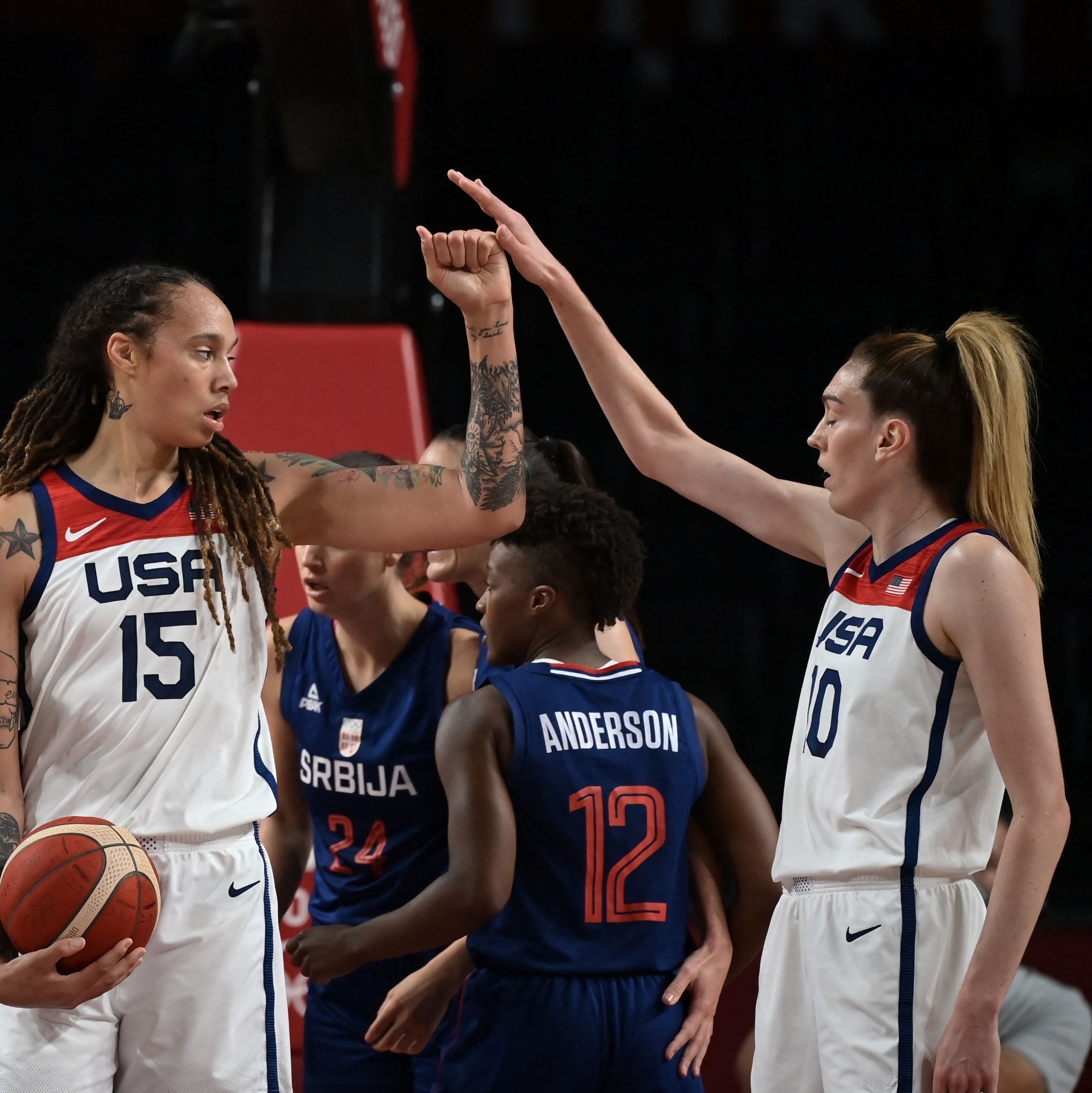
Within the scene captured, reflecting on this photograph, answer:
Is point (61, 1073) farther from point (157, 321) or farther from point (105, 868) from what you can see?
point (157, 321)

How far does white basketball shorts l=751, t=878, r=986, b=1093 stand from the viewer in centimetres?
218

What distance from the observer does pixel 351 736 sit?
307cm

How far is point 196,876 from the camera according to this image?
2203 millimetres

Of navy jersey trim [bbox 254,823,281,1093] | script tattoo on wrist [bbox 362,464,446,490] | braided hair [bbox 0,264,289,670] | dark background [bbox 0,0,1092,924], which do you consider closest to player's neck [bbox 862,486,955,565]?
script tattoo on wrist [bbox 362,464,446,490]

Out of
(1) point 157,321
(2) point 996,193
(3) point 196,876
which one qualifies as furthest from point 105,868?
(2) point 996,193

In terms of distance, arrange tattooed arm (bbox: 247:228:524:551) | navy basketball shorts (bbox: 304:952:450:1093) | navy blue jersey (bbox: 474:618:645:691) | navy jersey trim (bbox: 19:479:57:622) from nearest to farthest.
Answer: navy jersey trim (bbox: 19:479:57:622), tattooed arm (bbox: 247:228:524:551), navy blue jersey (bbox: 474:618:645:691), navy basketball shorts (bbox: 304:952:450:1093)

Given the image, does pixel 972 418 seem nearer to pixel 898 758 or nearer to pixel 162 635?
pixel 898 758

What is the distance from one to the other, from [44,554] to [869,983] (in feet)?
4.77

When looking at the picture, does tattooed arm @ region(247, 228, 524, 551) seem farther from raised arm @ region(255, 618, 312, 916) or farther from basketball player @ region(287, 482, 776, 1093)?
raised arm @ region(255, 618, 312, 916)

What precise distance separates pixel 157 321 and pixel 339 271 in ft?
6.74

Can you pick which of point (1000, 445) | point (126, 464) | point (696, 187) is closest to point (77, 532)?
point (126, 464)

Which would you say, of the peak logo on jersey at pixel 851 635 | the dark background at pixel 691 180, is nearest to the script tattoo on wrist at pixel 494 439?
the peak logo on jersey at pixel 851 635

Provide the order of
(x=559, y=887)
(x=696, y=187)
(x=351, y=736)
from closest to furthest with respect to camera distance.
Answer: (x=559, y=887)
(x=351, y=736)
(x=696, y=187)

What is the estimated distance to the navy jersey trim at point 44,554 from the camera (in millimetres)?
2197
